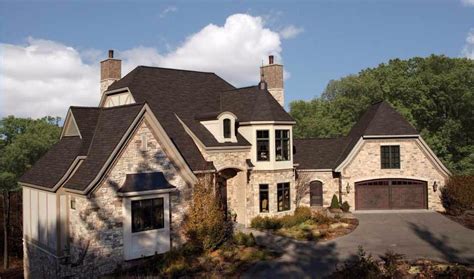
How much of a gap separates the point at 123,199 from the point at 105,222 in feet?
3.69

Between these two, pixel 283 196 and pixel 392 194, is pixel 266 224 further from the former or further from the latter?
pixel 392 194

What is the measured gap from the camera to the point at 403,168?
27266 millimetres

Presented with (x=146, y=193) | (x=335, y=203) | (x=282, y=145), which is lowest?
(x=335, y=203)

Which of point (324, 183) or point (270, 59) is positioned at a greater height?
point (270, 59)

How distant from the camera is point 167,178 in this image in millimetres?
18250

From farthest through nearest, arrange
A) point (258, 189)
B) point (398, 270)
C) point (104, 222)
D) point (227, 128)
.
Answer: point (258, 189) < point (227, 128) < point (104, 222) < point (398, 270)

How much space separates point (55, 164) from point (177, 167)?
5703 mm

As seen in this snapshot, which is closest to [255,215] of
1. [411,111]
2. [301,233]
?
[301,233]

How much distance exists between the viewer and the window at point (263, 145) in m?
23.7

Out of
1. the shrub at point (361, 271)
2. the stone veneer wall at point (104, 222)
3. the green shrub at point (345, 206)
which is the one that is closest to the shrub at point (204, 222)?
the stone veneer wall at point (104, 222)

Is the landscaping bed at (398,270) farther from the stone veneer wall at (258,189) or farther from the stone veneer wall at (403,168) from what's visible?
the stone veneer wall at (403,168)

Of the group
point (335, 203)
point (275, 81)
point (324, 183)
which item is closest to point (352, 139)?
point (324, 183)

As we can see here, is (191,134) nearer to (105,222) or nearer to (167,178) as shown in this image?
(167,178)

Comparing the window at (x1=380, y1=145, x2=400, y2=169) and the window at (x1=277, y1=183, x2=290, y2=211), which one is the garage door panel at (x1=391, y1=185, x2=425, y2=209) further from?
the window at (x1=277, y1=183, x2=290, y2=211)
